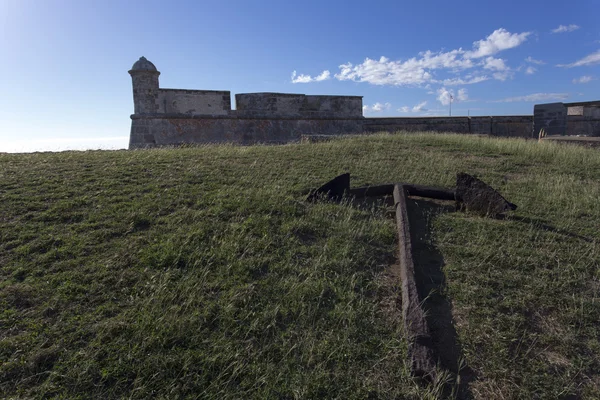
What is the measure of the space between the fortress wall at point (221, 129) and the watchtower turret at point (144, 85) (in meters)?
0.68

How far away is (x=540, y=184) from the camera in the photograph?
24.2ft

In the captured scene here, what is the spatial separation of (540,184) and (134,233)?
7.15 m

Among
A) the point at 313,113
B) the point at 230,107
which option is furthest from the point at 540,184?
the point at 230,107

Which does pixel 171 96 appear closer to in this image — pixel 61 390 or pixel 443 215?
pixel 443 215

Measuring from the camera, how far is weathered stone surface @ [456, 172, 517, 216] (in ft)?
18.4

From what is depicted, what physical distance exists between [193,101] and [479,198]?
45.9 feet

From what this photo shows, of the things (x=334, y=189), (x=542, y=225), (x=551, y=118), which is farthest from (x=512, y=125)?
(x=334, y=189)

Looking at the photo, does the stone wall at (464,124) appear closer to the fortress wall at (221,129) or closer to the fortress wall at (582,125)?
the fortress wall at (582,125)

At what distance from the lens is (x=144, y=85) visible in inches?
582

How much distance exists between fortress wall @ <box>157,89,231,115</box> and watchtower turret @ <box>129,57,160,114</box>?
98cm

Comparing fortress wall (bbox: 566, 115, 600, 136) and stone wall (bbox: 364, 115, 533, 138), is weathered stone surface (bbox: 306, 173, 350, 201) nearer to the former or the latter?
stone wall (bbox: 364, 115, 533, 138)

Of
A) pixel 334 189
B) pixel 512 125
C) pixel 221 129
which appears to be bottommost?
pixel 334 189

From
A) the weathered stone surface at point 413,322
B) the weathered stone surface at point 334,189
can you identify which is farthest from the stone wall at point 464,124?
the weathered stone surface at point 413,322

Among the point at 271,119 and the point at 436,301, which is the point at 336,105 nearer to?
the point at 271,119
